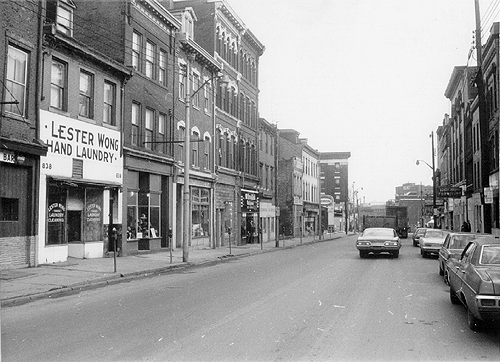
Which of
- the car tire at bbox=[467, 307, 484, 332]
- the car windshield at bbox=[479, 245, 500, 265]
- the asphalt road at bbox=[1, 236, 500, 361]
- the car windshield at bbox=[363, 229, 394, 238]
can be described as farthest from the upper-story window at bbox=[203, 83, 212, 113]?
the car tire at bbox=[467, 307, 484, 332]

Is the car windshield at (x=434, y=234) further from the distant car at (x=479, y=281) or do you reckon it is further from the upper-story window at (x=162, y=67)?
the distant car at (x=479, y=281)

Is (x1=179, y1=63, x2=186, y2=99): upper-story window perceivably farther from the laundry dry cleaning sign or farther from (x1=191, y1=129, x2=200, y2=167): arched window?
the laundry dry cleaning sign

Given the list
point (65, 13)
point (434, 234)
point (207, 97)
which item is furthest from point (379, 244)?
point (65, 13)

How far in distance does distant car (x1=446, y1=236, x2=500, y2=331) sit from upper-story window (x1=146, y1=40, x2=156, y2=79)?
1932 cm

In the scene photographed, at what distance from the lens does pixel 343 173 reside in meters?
122

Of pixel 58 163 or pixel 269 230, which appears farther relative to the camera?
pixel 269 230

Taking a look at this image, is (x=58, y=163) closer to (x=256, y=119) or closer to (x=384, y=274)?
(x=384, y=274)

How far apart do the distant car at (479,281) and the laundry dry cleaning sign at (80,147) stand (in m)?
14.0

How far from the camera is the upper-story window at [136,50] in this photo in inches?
968

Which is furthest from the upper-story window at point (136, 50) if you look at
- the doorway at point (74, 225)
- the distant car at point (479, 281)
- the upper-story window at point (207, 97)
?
the distant car at point (479, 281)

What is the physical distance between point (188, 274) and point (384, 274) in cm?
644

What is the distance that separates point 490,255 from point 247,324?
14.1 feet

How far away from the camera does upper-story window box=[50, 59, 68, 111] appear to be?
63.0 ft

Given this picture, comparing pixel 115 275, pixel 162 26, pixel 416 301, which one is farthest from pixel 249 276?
pixel 162 26
